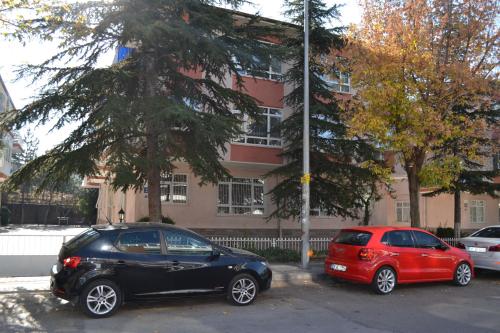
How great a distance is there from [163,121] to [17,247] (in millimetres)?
4805

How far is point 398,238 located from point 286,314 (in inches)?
150

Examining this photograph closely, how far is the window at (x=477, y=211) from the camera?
1202 inches

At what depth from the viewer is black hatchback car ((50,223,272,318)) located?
24.6 feet

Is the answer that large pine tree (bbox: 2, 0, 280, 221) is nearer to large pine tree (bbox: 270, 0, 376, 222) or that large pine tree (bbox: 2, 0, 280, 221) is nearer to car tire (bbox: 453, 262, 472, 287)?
large pine tree (bbox: 270, 0, 376, 222)

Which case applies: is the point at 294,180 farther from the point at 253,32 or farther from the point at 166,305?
the point at 166,305

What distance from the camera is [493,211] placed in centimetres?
3147

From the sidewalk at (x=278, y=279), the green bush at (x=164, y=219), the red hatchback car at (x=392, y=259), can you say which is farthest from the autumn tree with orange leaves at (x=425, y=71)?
the green bush at (x=164, y=219)

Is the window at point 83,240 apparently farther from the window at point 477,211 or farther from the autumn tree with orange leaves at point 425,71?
the window at point 477,211

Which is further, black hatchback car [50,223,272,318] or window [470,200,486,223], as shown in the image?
window [470,200,486,223]

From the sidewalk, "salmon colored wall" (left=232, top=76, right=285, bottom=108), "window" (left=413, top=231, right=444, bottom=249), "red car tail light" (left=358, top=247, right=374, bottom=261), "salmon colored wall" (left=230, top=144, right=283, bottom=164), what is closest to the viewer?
the sidewalk

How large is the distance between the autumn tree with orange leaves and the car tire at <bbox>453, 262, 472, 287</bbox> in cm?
381

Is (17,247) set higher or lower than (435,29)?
lower

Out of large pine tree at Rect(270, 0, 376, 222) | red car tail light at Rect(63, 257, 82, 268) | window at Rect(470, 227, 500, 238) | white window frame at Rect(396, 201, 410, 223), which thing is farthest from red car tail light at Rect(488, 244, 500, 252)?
white window frame at Rect(396, 201, 410, 223)

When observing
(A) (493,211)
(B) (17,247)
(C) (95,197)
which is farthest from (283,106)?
(C) (95,197)
